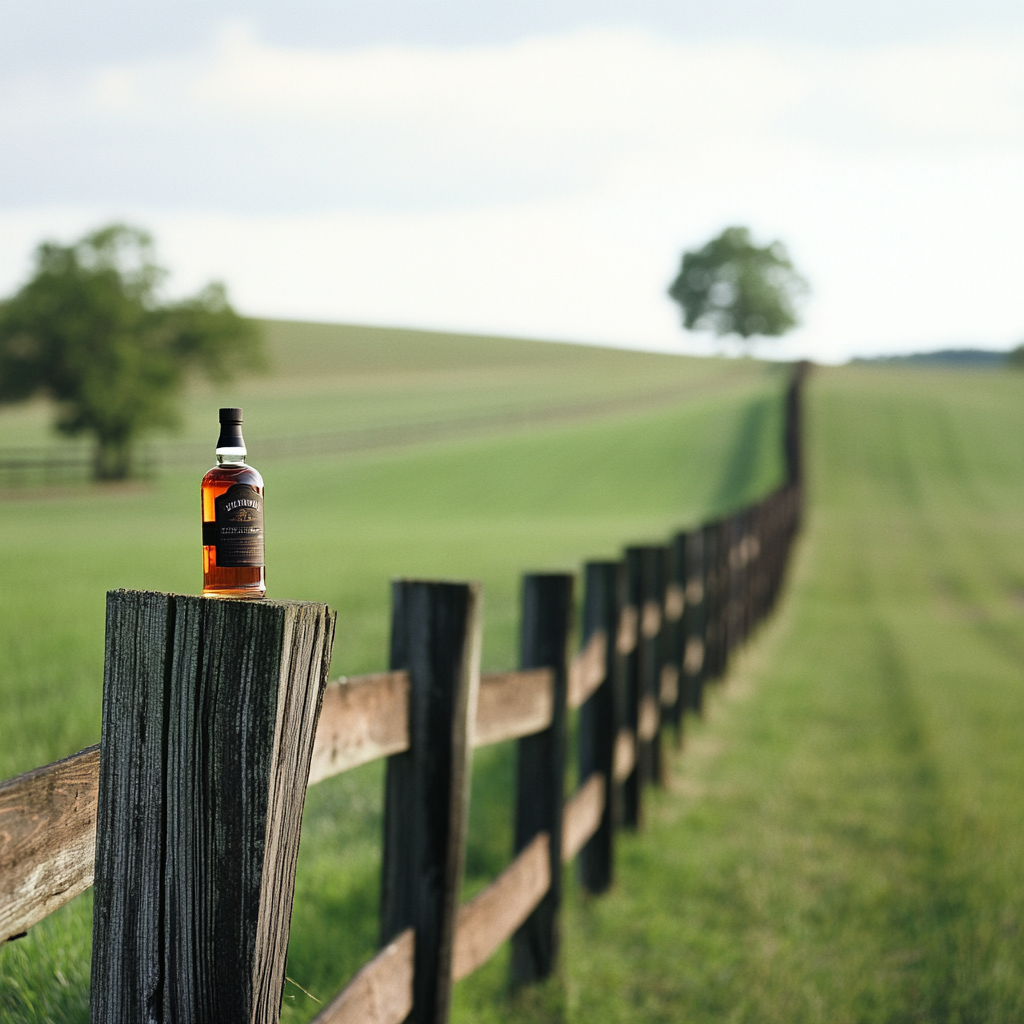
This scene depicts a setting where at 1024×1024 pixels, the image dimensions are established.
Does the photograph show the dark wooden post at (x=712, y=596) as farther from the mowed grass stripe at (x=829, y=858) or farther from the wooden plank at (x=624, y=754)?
the wooden plank at (x=624, y=754)

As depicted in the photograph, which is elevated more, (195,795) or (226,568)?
(226,568)

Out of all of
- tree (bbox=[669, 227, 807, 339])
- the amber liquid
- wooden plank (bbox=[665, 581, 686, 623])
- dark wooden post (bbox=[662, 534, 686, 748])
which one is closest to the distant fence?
the amber liquid

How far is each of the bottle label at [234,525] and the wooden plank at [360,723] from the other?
518mm

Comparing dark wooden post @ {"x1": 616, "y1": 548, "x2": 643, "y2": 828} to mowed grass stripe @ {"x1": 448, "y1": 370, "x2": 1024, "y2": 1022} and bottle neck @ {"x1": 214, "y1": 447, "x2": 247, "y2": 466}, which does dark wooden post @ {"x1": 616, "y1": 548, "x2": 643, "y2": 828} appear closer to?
mowed grass stripe @ {"x1": 448, "y1": 370, "x2": 1024, "y2": 1022}

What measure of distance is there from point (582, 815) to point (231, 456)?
9.66 feet

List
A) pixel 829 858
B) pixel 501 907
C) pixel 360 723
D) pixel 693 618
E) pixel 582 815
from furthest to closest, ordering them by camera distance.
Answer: pixel 693 618 < pixel 829 858 < pixel 582 815 < pixel 501 907 < pixel 360 723

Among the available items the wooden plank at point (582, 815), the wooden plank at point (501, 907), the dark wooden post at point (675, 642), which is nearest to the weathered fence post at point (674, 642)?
the dark wooden post at point (675, 642)

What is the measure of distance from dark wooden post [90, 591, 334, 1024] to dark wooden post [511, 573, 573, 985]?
2.23 m

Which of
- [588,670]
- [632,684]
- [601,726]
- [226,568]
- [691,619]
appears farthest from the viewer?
[691,619]

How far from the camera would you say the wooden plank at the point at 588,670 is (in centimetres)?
377

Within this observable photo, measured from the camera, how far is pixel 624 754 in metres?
4.86

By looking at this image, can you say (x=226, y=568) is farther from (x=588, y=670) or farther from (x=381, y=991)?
(x=588, y=670)

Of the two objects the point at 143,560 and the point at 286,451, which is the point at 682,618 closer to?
the point at 143,560

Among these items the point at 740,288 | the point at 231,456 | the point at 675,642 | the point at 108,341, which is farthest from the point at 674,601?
the point at 740,288
